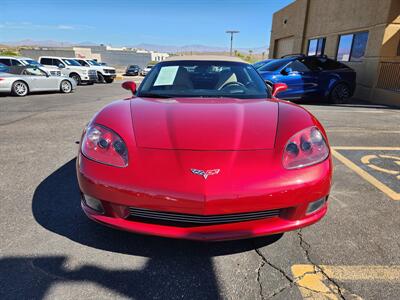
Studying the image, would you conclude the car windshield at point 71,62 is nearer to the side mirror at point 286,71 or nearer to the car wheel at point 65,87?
the car wheel at point 65,87

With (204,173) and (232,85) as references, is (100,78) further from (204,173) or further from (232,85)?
(204,173)

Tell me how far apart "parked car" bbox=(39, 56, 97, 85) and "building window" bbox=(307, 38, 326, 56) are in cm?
1368

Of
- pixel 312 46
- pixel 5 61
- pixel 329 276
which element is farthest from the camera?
pixel 312 46

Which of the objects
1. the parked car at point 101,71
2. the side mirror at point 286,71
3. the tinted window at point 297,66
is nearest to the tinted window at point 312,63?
the tinted window at point 297,66

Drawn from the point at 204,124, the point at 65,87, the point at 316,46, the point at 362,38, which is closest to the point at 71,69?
the point at 65,87

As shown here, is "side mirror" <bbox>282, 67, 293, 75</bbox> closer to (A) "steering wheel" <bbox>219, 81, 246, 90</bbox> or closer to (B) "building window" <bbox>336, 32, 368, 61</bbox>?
(B) "building window" <bbox>336, 32, 368, 61</bbox>

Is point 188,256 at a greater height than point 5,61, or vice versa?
point 5,61

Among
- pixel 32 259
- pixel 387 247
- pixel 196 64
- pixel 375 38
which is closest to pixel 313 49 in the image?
pixel 375 38

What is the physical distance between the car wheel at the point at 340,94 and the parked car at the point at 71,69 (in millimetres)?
15162

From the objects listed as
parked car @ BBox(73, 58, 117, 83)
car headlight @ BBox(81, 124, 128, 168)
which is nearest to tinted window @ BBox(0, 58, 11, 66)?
parked car @ BBox(73, 58, 117, 83)

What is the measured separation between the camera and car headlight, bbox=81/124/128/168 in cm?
199

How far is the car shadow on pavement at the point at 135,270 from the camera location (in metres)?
1.85

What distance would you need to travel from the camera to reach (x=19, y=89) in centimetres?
1166

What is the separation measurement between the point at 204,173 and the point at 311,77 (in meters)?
8.98
